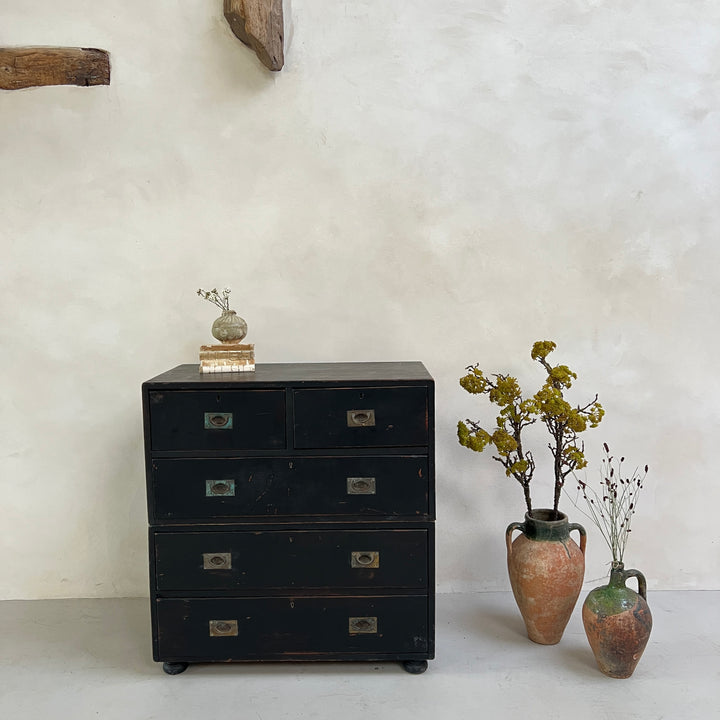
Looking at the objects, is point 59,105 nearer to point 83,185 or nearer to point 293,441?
point 83,185

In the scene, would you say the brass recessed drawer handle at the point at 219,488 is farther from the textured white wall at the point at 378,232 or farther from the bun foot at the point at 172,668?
the textured white wall at the point at 378,232

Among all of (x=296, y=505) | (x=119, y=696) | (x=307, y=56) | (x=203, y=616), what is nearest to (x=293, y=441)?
(x=296, y=505)

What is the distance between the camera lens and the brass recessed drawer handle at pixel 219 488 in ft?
8.04

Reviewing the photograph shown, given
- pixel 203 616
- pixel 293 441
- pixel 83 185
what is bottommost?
pixel 203 616

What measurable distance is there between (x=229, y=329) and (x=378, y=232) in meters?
0.77

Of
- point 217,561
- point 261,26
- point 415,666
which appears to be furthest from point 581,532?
point 261,26

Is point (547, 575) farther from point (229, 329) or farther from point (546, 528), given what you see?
point (229, 329)

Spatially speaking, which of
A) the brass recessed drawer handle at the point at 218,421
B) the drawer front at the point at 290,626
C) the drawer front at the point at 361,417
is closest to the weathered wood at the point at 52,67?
the brass recessed drawer handle at the point at 218,421

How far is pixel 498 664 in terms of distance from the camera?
2.54 metres

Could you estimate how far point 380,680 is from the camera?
8.02 feet

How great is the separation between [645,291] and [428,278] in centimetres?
89

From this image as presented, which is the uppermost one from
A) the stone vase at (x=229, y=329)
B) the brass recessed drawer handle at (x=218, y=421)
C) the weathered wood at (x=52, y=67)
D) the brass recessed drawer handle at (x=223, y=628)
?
the weathered wood at (x=52, y=67)

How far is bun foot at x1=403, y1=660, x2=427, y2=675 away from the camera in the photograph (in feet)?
8.15

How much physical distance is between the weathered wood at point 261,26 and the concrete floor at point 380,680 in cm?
219
